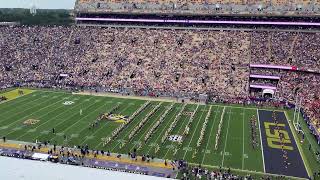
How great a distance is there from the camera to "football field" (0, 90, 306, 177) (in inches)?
1081

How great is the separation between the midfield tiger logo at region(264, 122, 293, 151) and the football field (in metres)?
0.10

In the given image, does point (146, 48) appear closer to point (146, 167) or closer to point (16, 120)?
point (16, 120)

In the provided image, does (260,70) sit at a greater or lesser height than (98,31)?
lesser

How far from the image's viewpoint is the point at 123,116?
36.3 metres

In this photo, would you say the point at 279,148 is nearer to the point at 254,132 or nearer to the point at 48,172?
the point at 254,132

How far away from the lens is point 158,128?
32750 millimetres

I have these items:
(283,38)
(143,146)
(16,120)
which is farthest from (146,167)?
(283,38)

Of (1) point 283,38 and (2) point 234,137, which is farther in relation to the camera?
(1) point 283,38

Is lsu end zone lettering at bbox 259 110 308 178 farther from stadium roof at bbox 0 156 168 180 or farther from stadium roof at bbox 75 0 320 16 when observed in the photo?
stadium roof at bbox 75 0 320 16

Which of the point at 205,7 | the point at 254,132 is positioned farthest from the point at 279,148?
the point at 205,7

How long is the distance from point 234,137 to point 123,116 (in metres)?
10.8

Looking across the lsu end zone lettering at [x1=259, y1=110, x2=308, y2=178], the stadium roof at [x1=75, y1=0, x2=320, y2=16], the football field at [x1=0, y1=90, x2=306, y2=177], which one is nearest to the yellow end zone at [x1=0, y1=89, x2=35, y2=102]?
→ the football field at [x1=0, y1=90, x2=306, y2=177]

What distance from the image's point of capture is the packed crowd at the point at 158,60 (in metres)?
47.8

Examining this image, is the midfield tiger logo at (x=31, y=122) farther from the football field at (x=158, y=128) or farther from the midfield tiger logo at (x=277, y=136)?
the midfield tiger logo at (x=277, y=136)
